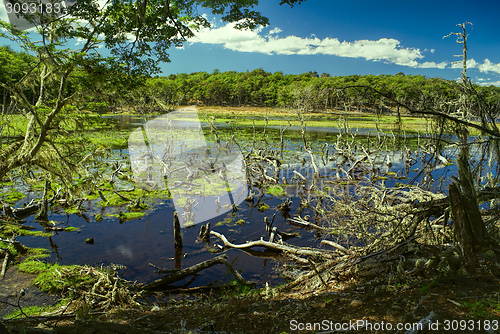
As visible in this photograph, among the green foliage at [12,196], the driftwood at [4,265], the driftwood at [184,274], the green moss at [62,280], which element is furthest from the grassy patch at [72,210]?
the driftwood at [184,274]

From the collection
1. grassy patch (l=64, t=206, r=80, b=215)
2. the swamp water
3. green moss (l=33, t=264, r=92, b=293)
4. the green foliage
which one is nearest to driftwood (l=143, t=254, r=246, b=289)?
the swamp water

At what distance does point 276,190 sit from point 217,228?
17.5 feet

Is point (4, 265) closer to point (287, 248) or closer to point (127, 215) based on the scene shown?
point (127, 215)

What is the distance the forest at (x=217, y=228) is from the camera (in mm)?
3790

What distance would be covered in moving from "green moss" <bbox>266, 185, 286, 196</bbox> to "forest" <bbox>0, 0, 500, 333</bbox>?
0.12m

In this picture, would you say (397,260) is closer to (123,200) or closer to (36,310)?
(36,310)

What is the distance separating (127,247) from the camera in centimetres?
936

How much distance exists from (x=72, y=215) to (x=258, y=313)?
439 inches

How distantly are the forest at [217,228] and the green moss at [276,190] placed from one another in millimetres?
121

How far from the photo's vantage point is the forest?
379 cm

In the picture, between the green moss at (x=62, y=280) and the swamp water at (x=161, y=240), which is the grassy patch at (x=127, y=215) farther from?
the green moss at (x=62, y=280)

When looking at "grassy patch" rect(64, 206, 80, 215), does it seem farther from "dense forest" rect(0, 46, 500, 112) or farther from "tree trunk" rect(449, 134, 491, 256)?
"tree trunk" rect(449, 134, 491, 256)

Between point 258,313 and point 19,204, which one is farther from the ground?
point 258,313

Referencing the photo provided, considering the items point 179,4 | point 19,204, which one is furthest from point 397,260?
point 19,204
